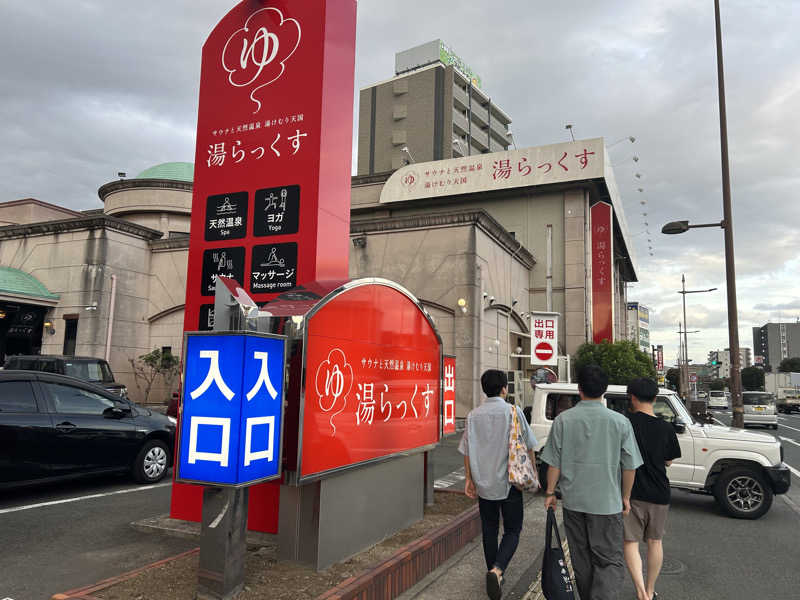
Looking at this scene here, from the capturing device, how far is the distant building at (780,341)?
165625mm

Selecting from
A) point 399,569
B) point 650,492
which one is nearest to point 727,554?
point 650,492

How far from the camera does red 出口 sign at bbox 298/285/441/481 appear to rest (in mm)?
4551

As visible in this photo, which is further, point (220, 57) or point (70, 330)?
point (70, 330)

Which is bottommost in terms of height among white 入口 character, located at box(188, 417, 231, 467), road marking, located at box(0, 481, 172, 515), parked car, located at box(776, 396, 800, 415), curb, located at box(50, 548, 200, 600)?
parked car, located at box(776, 396, 800, 415)

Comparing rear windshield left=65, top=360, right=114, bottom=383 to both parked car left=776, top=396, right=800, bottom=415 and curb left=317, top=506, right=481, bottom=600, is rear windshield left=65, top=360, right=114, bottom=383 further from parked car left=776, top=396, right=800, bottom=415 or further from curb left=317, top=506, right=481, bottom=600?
parked car left=776, top=396, right=800, bottom=415

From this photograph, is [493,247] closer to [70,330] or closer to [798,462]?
[798,462]

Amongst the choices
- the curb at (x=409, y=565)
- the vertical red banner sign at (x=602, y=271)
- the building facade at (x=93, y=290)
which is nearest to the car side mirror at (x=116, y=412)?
the curb at (x=409, y=565)

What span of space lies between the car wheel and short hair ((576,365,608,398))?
5.42 meters

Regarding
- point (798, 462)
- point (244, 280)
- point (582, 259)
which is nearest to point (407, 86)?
point (582, 259)

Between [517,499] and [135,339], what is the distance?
1041 inches

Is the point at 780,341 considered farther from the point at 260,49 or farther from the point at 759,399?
the point at 260,49

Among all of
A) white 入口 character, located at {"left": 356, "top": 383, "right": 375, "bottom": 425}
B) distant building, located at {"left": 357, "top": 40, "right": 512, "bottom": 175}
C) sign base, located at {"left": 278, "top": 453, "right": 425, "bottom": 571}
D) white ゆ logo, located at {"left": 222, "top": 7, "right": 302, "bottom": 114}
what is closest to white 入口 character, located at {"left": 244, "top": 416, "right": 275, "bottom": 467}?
sign base, located at {"left": 278, "top": 453, "right": 425, "bottom": 571}

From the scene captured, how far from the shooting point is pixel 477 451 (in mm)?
4809

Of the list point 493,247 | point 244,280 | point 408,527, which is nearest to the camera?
point 408,527
